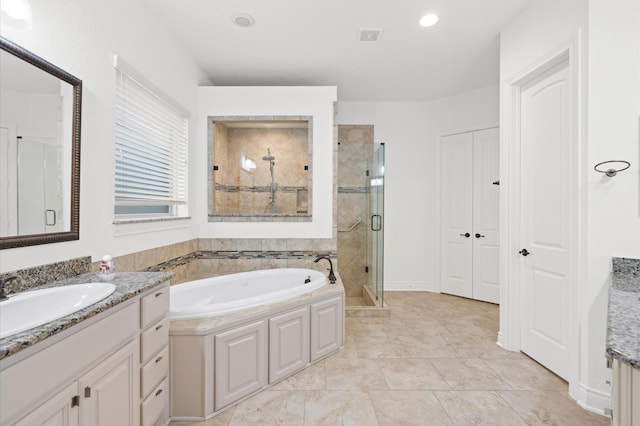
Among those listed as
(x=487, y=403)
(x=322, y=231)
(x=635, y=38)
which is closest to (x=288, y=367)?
(x=487, y=403)

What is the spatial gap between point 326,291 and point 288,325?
18.3 inches

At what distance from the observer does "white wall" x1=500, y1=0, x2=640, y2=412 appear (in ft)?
5.75

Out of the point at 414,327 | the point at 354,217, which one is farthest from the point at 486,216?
the point at 414,327

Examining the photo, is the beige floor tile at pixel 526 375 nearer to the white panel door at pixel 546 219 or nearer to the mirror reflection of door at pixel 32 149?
the white panel door at pixel 546 219

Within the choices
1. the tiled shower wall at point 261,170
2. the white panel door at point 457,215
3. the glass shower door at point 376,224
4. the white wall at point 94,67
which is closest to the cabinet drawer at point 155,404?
the white wall at point 94,67

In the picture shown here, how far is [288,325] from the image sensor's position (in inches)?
88.0

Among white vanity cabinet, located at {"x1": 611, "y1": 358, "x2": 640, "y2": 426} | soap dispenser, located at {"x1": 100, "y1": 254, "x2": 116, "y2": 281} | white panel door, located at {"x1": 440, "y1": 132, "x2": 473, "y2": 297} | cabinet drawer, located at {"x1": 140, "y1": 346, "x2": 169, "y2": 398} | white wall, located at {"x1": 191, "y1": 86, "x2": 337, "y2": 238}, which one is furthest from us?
white panel door, located at {"x1": 440, "y1": 132, "x2": 473, "y2": 297}

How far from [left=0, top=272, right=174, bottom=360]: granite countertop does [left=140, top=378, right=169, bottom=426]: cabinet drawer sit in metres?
0.56

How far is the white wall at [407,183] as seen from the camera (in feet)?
14.6

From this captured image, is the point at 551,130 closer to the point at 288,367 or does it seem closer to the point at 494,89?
the point at 494,89

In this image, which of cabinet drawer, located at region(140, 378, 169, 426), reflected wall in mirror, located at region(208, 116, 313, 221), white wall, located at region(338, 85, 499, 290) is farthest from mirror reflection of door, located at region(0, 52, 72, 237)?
white wall, located at region(338, 85, 499, 290)

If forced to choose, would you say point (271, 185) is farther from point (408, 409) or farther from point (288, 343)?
point (408, 409)

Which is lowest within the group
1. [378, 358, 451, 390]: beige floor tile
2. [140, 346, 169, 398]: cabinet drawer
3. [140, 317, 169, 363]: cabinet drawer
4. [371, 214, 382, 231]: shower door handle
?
[378, 358, 451, 390]: beige floor tile

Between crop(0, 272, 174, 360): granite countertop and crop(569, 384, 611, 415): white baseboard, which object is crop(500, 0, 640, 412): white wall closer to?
crop(569, 384, 611, 415): white baseboard
